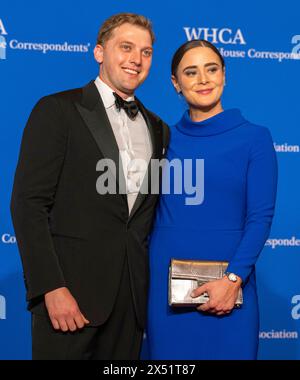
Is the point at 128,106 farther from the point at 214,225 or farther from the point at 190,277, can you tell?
the point at 190,277

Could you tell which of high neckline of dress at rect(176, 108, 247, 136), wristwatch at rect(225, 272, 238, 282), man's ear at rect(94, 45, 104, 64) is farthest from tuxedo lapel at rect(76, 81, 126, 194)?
wristwatch at rect(225, 272, 238, 282)

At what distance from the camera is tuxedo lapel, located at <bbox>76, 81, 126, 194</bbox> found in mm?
2230

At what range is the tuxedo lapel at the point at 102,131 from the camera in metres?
2.23

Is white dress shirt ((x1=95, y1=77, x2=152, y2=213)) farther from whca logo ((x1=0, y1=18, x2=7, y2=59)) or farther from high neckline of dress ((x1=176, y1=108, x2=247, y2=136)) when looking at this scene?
whca logo ((x1=0, y1=18, x2=7, y2=59))

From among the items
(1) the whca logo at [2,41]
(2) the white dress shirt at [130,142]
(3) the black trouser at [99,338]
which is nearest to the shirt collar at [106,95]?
(2) the white dress shirt at [130,142]

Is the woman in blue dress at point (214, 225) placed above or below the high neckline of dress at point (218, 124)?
below

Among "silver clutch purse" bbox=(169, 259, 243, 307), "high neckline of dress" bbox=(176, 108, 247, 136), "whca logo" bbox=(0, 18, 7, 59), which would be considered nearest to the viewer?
"silver clutch purse" bbox=(169, 259, 243, 307)

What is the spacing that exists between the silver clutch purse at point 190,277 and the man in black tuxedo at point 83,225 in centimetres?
12

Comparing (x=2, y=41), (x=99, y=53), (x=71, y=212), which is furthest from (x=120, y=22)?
(x=2, y=41)

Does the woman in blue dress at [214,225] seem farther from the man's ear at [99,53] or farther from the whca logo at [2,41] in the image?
the whca logo at [2,41]

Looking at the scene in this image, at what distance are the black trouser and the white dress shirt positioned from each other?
31 cm

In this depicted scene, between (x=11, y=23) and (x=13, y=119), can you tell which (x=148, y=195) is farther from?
(x=11, y=23)

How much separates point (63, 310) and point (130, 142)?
0.65 meters

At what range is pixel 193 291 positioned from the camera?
229 cm
